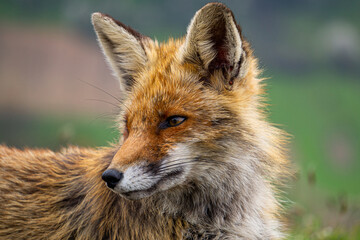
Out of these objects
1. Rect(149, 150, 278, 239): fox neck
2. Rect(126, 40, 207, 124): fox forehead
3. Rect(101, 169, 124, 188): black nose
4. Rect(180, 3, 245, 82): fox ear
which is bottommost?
Rect(149, 150, 278, 239): fox neck

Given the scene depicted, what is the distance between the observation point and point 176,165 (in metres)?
3.73

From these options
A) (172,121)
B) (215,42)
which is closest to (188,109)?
(172,121)

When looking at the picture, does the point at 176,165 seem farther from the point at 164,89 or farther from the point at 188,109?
the point at 164,89

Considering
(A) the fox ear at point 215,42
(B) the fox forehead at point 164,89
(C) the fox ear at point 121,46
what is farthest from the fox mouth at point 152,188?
(C) the fox ear at point 121,46

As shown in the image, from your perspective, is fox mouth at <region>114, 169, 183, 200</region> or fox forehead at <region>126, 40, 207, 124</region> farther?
fox forehead at <region>126, 40, 207, 124</region>

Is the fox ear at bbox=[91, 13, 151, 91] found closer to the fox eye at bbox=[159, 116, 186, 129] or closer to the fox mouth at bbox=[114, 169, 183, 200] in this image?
the fox eye at bbox=[159, 116, 186, 129]

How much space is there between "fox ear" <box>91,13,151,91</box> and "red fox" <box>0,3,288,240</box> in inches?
0.7

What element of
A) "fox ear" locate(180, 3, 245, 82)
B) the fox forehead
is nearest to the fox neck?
the fox forehead

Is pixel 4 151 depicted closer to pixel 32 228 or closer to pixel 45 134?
pixel 32 228

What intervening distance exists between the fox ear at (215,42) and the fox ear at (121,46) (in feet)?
2.09

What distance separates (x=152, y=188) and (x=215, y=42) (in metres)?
1.63

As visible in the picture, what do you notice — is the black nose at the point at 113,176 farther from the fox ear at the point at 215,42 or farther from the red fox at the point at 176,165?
the fox ear at the point at 215,42

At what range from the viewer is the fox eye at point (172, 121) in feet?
12.7

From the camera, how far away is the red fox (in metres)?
3.80
